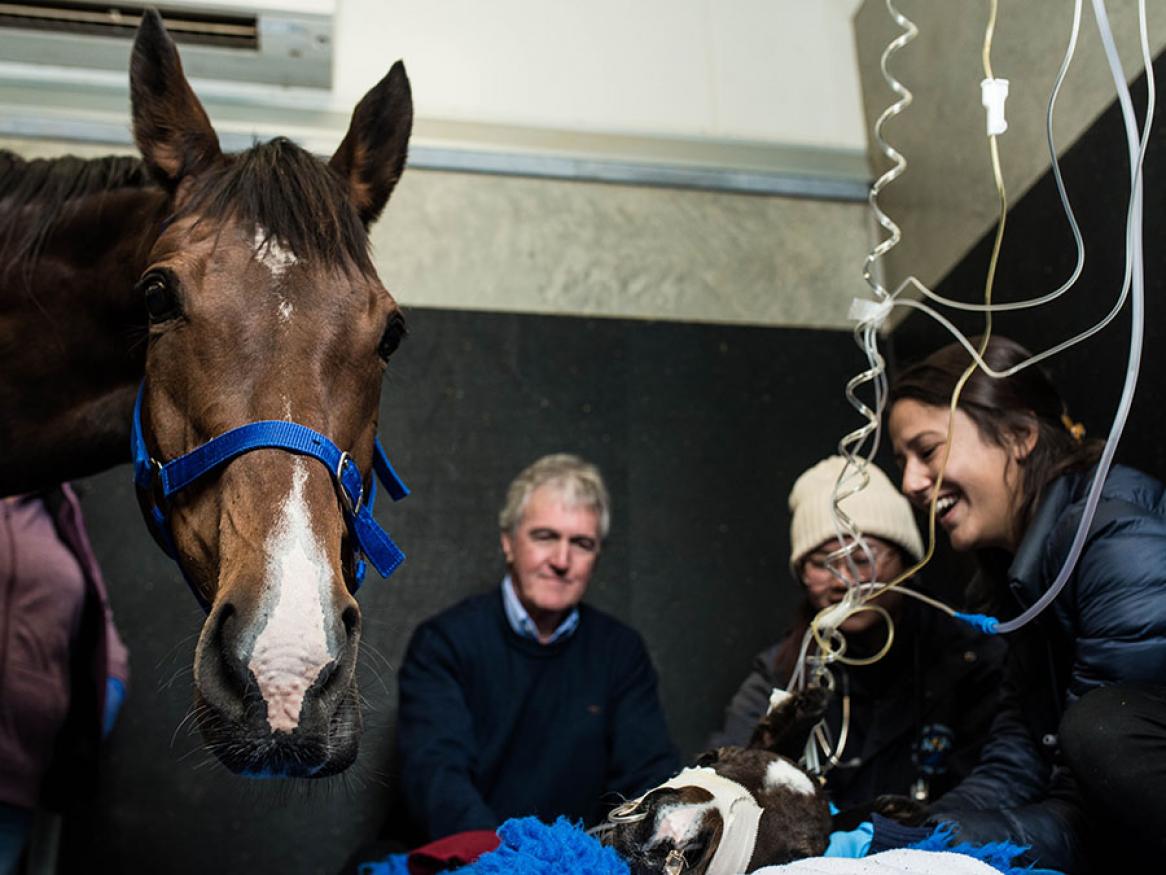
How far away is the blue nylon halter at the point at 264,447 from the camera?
48.3 inches

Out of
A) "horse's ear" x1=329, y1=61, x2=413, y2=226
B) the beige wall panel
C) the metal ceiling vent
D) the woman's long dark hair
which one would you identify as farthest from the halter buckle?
the metal ceiling vent

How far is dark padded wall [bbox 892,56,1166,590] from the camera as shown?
5.98 feet

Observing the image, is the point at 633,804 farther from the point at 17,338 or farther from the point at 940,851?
the point at 17,338

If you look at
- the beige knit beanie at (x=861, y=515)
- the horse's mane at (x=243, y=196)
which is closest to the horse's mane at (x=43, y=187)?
the horse's mane at (x=243, y=196)

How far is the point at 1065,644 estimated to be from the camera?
156cm

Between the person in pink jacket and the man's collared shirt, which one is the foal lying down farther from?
the person in pink jacket

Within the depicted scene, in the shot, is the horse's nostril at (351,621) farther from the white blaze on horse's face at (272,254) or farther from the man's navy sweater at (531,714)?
the man's navy sweater at (531,714)

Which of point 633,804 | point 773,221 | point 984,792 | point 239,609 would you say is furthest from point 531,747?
point 773,221

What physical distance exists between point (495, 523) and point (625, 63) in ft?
4.24

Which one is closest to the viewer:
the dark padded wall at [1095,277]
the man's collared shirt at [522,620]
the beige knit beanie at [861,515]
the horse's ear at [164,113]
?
the horse's ear at [164,113]

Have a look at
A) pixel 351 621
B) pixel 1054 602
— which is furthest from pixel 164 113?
pixel 1054 602

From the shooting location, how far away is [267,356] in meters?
1.28

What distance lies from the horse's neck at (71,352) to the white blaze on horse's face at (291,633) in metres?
0.57

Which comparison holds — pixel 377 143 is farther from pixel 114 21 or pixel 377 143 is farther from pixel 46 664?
pixel 114 21
